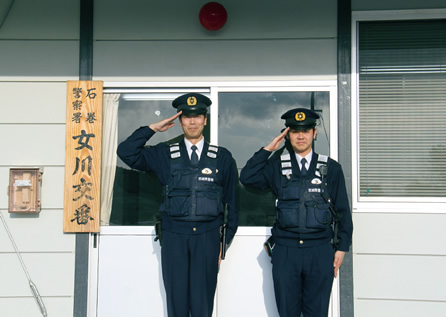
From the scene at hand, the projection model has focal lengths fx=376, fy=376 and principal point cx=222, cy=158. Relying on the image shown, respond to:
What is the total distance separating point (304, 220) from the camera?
2.35 metres

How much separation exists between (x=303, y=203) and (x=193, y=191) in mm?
707

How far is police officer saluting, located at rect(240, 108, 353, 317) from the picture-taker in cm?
234

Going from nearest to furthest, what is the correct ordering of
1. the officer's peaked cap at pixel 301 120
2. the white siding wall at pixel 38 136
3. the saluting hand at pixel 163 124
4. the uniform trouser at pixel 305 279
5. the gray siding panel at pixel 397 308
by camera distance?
the uniform trouser at pixel 305 279
the officer's peaked cap at pixel 301 120
the saluting hand at pixel 163 124
the gray siding panel at pixel 397 308
the white siding wall at pixel 38 136

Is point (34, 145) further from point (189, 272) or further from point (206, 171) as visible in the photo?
point (189, 272)

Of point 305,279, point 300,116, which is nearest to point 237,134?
point 300,116

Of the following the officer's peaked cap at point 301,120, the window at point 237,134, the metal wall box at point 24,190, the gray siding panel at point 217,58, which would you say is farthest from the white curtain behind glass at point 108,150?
the officer's peaked cap at point 301,120

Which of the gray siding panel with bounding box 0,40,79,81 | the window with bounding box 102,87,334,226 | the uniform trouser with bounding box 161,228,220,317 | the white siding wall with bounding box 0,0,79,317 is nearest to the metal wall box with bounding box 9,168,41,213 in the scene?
the white siding wall with bounding box 0,0,79,317

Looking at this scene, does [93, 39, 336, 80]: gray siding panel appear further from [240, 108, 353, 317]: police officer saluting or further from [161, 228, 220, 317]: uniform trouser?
[161, 228, 220, 317]: uniform trouser

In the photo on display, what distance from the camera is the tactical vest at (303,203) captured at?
235 cm

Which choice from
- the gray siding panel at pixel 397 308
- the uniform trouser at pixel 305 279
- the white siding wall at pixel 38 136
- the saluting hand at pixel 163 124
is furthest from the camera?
the white siding wall at pixel 38 136

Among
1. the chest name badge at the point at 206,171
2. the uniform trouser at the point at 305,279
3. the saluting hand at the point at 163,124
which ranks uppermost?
the saluting hand at the point at 163,124

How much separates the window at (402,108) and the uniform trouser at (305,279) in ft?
2.43

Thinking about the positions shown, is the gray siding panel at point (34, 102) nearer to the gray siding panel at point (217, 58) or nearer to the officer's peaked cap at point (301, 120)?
the gray siding panel at point (217, 58)

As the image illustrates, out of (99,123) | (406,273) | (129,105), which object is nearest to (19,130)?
(99,123)
